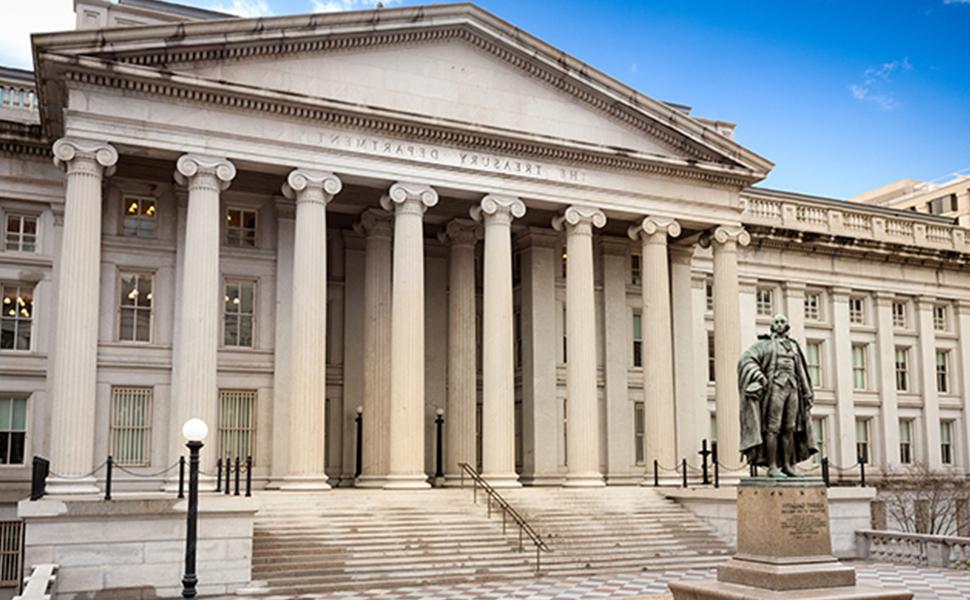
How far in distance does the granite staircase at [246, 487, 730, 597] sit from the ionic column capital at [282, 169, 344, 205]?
27.1ft

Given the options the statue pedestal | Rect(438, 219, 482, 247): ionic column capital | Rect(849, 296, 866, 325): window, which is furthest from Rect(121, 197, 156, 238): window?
Rect(849, 296, 866, 325): window

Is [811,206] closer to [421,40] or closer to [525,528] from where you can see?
[421,40]

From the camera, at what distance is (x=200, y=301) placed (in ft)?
93.0

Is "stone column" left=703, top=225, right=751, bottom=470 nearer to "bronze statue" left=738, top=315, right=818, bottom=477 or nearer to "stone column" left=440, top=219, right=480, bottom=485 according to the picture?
"stone column" left=440, top=219, right=480, bottom=485

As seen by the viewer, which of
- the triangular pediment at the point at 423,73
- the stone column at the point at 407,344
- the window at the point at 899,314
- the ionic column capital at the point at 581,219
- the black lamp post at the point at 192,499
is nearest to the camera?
the black lamp post at the point at 192,499

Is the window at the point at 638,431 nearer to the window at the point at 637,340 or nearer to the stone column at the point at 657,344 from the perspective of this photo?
the window at the point at 637,340

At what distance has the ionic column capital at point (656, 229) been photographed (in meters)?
35.3

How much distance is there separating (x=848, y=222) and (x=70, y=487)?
34.4 m

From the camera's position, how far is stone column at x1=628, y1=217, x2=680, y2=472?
1361 inches

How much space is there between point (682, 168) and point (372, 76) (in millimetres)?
10832

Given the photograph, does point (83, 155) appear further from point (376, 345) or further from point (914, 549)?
point (914, 549)

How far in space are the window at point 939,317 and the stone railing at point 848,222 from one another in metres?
2.76

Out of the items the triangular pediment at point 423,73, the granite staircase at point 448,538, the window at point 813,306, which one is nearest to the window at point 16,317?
the triangular pediment at point 423,73

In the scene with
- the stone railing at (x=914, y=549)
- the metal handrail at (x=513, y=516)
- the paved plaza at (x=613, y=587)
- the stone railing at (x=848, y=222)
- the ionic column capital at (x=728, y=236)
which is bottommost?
the paved plaza at (x=613, y=587)
